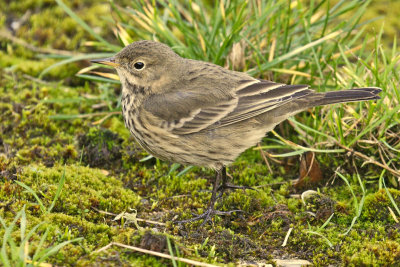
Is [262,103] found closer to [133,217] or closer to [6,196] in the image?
[133,217]

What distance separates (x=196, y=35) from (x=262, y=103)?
205cm

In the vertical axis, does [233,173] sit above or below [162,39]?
below

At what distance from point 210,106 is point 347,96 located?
1438mm

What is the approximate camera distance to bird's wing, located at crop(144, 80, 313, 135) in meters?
5.20

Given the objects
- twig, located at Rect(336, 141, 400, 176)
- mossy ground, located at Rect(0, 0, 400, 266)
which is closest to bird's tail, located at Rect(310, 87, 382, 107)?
twig, located at Rect(336, 141, 400, 176)

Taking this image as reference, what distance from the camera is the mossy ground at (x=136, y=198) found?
14.2 ft

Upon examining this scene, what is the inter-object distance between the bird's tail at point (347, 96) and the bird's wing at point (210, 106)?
15cm

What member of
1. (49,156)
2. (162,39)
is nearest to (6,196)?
(49,156)

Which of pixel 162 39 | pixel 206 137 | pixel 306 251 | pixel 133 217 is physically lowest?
pixel 306 251

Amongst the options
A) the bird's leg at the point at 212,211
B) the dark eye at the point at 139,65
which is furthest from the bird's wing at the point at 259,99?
the dark eye at the point at 139,65

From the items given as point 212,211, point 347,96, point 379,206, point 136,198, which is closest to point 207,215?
point 212,211

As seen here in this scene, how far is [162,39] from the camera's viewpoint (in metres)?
6.98

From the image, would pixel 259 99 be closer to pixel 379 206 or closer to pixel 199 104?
pixel 199 104

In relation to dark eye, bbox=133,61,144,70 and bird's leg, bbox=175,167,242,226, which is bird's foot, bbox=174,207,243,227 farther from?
dark eye, bbox=133,61,144,70
